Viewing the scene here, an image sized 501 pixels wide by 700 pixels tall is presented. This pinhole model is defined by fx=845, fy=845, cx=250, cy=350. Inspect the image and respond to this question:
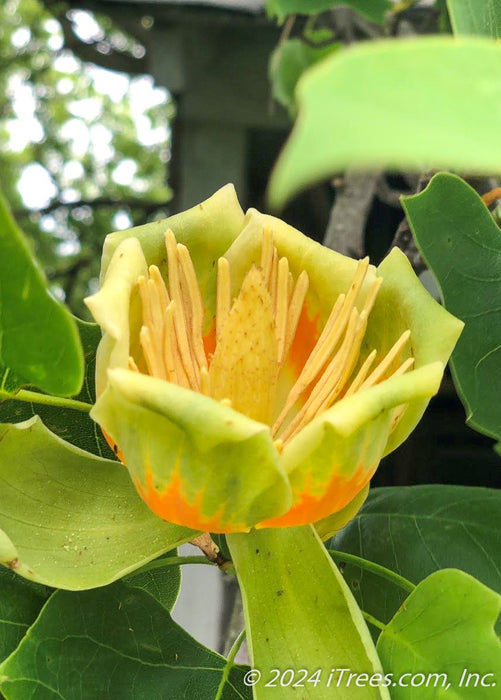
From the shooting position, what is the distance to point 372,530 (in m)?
0.53

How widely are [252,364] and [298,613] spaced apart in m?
0.13

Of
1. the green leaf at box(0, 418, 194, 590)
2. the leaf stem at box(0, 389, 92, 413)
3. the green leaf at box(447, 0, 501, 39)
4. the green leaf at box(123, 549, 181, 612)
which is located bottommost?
the green leaf at box(123, 549, 181, 612)

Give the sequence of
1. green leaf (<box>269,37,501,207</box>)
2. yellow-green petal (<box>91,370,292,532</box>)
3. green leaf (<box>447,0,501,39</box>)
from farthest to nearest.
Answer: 1. green leaf (<box>447,0,501,39</box>)
2. yellow-green petal (<box>91,370,292,532</box>)
3. green leaf (<box>269,37,501,207</box>)

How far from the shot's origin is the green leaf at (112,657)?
0.42 metres

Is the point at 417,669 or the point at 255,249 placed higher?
the point at 255,249

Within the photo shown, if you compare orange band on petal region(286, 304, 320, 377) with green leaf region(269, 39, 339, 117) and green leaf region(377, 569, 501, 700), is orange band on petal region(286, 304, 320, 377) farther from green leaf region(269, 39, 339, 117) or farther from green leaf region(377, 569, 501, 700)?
green leaf region(269, 39, 339, 117)

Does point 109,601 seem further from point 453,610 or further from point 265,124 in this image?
point 265,124

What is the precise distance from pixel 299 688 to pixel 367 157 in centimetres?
33

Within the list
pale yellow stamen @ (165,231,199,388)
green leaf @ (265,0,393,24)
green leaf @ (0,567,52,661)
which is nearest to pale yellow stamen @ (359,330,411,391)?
pale yellow stamen @ (165,231,199,388)

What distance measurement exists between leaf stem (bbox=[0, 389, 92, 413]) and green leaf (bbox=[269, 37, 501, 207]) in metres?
0.35

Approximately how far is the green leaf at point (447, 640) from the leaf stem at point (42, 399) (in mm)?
211

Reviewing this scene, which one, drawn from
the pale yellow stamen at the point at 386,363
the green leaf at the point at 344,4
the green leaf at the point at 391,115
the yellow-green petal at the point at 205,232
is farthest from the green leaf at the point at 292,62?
the green leaf at the point at 391,115

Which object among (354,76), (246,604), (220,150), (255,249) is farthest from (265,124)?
(354,76)

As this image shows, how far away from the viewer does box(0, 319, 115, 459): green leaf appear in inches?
19.9
